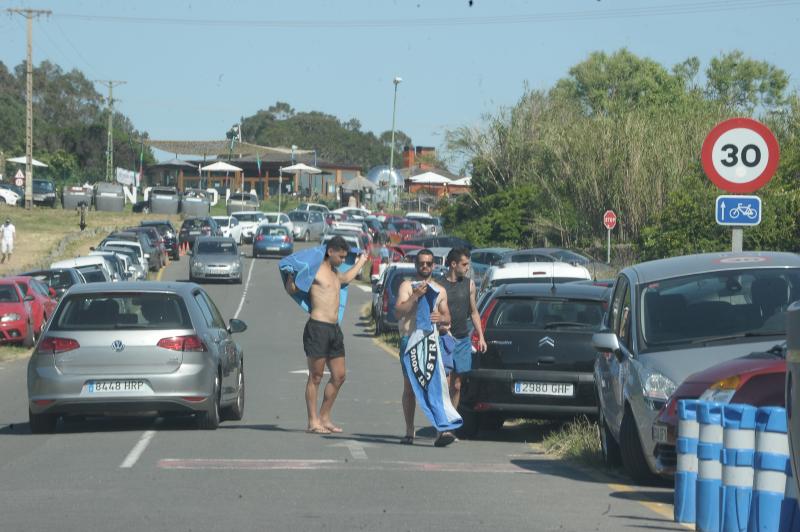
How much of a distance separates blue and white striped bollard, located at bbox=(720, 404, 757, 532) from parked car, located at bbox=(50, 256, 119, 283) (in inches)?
1041

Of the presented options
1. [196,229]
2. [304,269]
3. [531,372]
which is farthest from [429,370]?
[196,229]

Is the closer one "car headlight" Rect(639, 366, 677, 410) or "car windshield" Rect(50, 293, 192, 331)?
"car headlight" Rect(639, 366, 677, 410)

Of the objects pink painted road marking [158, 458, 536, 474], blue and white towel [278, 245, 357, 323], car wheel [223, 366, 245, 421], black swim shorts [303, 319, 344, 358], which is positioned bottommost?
Answer: car wheel [223, 366, 245, 421]

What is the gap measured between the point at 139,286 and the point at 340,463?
3868mm

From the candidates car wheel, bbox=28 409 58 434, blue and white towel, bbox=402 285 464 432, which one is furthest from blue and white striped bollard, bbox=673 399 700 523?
car wheel, bbox=28 409 58 434

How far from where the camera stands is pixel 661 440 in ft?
28.8

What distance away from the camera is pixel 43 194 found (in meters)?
76.6

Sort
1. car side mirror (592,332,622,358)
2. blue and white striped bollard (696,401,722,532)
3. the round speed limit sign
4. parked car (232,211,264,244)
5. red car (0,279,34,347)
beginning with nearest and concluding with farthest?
1. blue and white striped bollard (696,401,722,532)
2. car side mirror (592,332,622,358)
3. the round speed limit sign
4. red car (0,279,34,347)
5. parked car (232,211,264,244)

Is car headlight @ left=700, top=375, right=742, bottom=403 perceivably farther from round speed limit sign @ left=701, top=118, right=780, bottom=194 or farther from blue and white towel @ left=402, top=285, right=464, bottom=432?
round speed limit sign @ left=701, top=118, right=780, bottom=194

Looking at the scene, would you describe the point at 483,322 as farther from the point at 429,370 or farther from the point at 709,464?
the point at 709,464

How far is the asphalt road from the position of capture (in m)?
8.15

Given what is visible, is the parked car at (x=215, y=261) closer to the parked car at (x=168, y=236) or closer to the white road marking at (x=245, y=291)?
the white road marking at (x=245, y=291)

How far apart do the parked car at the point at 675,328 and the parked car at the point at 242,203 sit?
Answer: 74689mm

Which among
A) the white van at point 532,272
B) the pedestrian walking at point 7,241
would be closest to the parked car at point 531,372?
the white van at point 532,272
